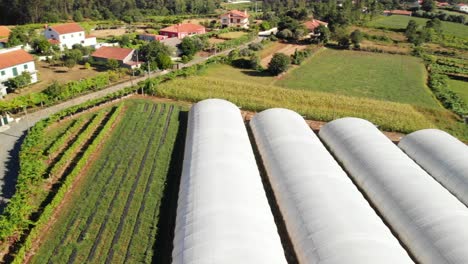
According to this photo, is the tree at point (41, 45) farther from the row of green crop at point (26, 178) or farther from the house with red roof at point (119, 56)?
the row of green crop at point (26, 178)

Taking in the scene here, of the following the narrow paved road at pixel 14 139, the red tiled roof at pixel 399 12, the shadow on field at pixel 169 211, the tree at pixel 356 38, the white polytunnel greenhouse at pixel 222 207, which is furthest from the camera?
the red tiled roof at pixel 399 12

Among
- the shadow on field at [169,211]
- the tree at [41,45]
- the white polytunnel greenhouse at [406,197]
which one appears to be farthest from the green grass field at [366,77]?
the tree at [41,45]

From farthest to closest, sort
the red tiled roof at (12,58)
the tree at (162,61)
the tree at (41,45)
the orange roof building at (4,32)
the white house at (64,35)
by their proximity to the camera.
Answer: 1. the orange roof building at (4,32)
2. the white house at (64,35)
3. the tree at (41,45)
4. the tree at (162,61)
5. the red tiled roof at (12,58)

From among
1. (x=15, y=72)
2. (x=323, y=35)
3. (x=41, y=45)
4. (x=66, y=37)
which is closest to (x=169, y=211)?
(x=15, y=72)

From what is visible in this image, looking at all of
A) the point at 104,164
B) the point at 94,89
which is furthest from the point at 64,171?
the point at 94,89

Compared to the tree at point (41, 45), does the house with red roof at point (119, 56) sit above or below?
below

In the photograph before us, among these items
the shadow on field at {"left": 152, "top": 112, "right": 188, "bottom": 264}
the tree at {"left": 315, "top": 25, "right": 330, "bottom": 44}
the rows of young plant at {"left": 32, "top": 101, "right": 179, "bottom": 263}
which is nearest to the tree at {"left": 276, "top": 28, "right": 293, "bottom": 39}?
the tree at {"left": 315, "top": 25, "right": 330, "bottom": 44}

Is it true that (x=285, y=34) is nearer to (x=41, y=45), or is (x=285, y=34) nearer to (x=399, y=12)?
(x=41, y=45)
